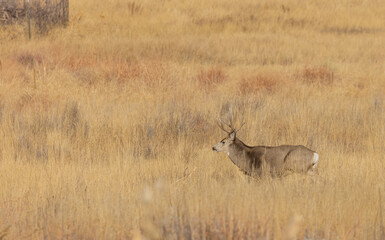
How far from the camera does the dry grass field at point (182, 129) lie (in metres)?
3.66

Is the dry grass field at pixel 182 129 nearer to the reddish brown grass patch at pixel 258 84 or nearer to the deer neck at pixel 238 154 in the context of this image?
the reddish brown grass patch at pixel 258 84

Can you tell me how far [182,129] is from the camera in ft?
24.1

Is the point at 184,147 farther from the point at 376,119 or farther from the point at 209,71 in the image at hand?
the point at 209,71

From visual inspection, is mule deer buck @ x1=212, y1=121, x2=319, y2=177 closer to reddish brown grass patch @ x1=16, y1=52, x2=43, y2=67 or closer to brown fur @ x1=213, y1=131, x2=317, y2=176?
brown fur @ x1=213, y1=131, x2=317, y2=176

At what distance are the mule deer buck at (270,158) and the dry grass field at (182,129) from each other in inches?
6.2

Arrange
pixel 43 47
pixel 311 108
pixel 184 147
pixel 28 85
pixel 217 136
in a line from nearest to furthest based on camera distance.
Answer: pixel 184 147
pixel 217 136
pixel 311 108
pixel 28 85
pixel 43 47

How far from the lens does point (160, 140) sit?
7.01m

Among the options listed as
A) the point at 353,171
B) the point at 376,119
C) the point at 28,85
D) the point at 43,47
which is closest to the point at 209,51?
the point at 43,47

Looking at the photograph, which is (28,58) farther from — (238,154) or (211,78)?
(238,154)

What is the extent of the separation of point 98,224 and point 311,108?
533 centimetres

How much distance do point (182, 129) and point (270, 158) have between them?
222 centimetres

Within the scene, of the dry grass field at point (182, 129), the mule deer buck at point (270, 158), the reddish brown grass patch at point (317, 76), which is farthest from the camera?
the reddish brown grass patch at point (317, 76)

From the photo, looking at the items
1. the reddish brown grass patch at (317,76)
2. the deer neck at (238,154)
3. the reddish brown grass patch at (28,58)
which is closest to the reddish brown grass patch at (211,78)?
the reddish brown grass patch at (317,76)

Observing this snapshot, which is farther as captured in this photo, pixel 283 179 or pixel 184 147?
pixel 184 147
